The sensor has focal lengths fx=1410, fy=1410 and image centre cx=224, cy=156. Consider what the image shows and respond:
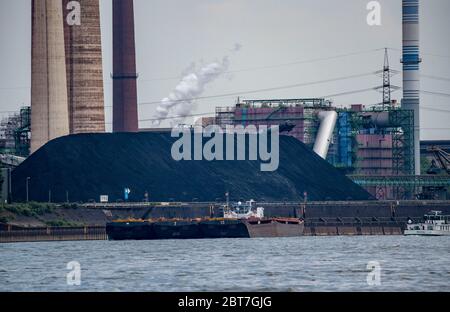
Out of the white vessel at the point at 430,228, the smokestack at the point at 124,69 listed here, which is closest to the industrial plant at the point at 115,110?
the smokestack at the point at 124,69

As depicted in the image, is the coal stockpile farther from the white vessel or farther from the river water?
the river water

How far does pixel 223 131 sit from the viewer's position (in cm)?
18538

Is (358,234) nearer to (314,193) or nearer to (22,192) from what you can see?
(314,193)

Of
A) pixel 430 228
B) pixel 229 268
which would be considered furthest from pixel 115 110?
pixel 229 268

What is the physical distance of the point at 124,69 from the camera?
186625 millimetres

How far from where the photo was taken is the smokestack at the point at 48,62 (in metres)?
163

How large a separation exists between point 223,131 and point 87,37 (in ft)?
74.7

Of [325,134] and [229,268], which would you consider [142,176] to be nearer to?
[325,134]

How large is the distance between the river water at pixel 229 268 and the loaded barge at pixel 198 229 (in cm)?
2263

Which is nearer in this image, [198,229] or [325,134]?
[198,229]

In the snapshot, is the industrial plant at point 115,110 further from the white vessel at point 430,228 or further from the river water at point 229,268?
the river water at point 229,268

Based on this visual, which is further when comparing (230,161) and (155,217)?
(230,161)

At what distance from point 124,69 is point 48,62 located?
23.6 meters
